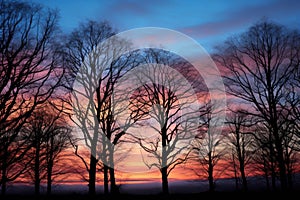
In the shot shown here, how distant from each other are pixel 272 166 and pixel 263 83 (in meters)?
17.6

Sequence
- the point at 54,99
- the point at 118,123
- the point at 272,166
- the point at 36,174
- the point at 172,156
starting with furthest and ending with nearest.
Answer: the point at 272,166, the point at 36,174, the point at 172,156, the point at 118,123, the point at 54,99

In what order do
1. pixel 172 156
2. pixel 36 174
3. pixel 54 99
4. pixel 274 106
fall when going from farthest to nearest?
1. pixel 36 174
2. pixel 172 156
3. pixel 274 106
4. pixel 54 99

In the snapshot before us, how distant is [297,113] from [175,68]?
9397mm

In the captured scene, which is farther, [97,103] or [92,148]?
[97,103]

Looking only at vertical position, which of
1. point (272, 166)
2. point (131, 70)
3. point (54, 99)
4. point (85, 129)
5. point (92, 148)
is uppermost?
point (131, 70)

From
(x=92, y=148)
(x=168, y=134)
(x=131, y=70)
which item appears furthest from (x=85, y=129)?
(x=168, y=134)

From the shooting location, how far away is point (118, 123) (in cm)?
2167

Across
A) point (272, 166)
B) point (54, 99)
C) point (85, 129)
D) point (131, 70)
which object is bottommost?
point (272, 166)

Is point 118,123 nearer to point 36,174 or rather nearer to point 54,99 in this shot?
point 54,99

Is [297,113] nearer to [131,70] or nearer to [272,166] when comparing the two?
[131,70]

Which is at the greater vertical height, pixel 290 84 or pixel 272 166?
pixel 290 84

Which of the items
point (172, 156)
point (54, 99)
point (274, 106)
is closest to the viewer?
point (54, 99)

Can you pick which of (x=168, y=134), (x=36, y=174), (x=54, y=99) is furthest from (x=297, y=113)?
(x=36, y=174)

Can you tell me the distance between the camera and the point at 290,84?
71.2ft
